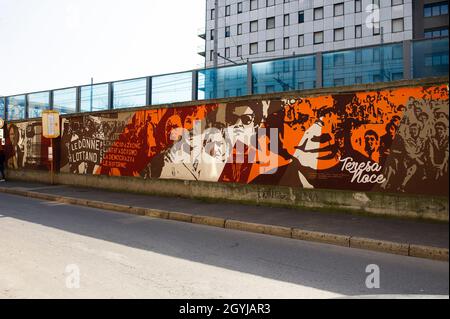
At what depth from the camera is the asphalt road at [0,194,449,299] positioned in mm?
4301

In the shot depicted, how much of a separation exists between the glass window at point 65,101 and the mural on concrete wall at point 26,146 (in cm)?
154

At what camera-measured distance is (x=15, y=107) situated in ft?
68.9

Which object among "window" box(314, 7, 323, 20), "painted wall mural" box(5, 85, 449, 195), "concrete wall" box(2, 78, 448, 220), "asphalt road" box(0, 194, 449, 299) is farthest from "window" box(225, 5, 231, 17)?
"asphalt road" box(0, 194, 449, 299)

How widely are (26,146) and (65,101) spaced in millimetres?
3805

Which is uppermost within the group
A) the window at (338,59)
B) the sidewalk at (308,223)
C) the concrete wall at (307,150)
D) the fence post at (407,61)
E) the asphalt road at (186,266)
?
the window at (338,59)

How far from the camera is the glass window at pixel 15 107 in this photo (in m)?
20.5

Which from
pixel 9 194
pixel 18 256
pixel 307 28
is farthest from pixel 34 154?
pixel 307 28

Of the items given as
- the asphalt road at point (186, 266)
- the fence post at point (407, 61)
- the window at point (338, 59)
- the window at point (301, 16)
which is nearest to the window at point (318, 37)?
the window at point (301, 16)

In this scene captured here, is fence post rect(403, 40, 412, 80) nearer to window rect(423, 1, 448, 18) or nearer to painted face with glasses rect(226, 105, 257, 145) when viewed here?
painted face with glasses rect(226, 105, 257, 145)

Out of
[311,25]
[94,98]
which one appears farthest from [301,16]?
[94,98]

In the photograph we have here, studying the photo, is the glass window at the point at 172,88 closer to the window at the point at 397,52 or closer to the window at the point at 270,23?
the window at the point at 397,52

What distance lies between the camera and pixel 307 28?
4644 centimetres
